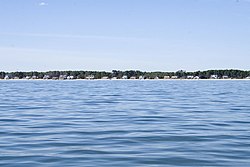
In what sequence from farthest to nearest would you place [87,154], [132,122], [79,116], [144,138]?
[79,116], [132,122], [144,138], [87,154]

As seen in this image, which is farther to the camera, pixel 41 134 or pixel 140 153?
pixel 41 134

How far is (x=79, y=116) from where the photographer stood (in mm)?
21578

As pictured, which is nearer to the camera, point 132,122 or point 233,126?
point 233,126

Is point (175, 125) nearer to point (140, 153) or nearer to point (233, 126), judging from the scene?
point (233, 126)

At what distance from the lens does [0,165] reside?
10367mm

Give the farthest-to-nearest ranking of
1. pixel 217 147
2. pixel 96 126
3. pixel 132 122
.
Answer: pixel 132 122
pixel 96 126
pixel 217 147

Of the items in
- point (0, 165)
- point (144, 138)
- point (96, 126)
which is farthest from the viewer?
point (96, 126)

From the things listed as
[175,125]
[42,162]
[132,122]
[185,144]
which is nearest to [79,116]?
[132,122]

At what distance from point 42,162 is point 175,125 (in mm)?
8087

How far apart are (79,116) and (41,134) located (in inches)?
256

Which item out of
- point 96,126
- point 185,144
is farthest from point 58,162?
point 96,126

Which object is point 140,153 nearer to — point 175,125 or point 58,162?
point 58,162

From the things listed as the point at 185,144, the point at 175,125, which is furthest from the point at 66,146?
the point at 175,125

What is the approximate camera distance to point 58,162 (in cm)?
1059
